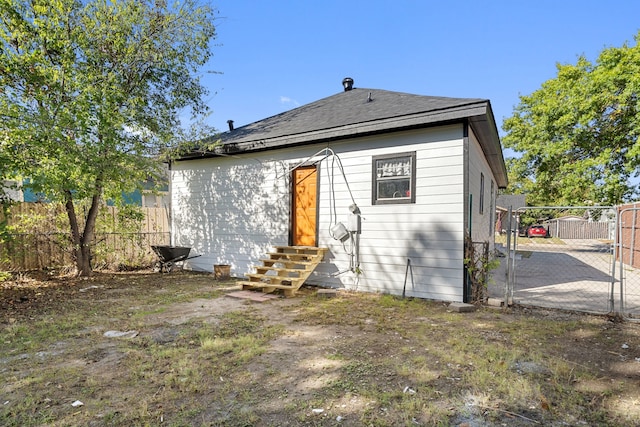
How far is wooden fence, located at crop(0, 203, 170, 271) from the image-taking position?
7.60 meters

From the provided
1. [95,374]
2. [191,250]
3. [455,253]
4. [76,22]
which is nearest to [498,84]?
[455,253]

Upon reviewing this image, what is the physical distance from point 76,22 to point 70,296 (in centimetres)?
548

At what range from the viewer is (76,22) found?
6789 mm

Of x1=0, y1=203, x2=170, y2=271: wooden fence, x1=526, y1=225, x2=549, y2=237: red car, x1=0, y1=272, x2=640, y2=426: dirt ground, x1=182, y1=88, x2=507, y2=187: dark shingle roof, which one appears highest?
x1=182, y1=88, x2=507, y2=187: dark shingle roof

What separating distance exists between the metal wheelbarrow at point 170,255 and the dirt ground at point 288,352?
6.51 feet

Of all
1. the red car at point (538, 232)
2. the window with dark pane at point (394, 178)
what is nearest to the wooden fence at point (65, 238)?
the window with dark pane at point (394, 178)

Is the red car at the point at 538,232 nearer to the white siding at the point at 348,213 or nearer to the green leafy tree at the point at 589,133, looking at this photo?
the green leafy tree at the point at 589,133

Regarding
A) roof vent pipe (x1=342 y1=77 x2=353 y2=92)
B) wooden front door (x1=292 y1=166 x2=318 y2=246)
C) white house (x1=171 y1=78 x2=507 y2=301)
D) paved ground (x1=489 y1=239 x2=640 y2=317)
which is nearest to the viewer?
paved ground (x1=489 y1=239 x2=640 y2=317)

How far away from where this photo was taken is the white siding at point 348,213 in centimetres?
567

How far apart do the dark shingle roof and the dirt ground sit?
314 cm

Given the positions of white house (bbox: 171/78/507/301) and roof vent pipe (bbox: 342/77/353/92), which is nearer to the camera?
white house (bbox: 171/78/507/301)

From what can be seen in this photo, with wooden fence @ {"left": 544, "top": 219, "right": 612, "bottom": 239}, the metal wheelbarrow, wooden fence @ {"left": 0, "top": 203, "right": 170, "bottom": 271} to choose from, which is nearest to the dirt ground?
wooden fence @ {"left": 0, "top": 203, "right": 170, "bottom": 271}

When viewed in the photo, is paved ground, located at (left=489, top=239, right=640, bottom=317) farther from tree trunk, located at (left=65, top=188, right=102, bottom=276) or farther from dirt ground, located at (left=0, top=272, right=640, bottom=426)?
tree trunk, located at (left=65, top=188, right=102, bottom=276)

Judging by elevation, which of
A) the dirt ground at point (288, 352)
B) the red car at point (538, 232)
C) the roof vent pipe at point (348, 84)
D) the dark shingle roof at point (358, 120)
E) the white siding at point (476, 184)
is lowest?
the red car at point (538, 232)
